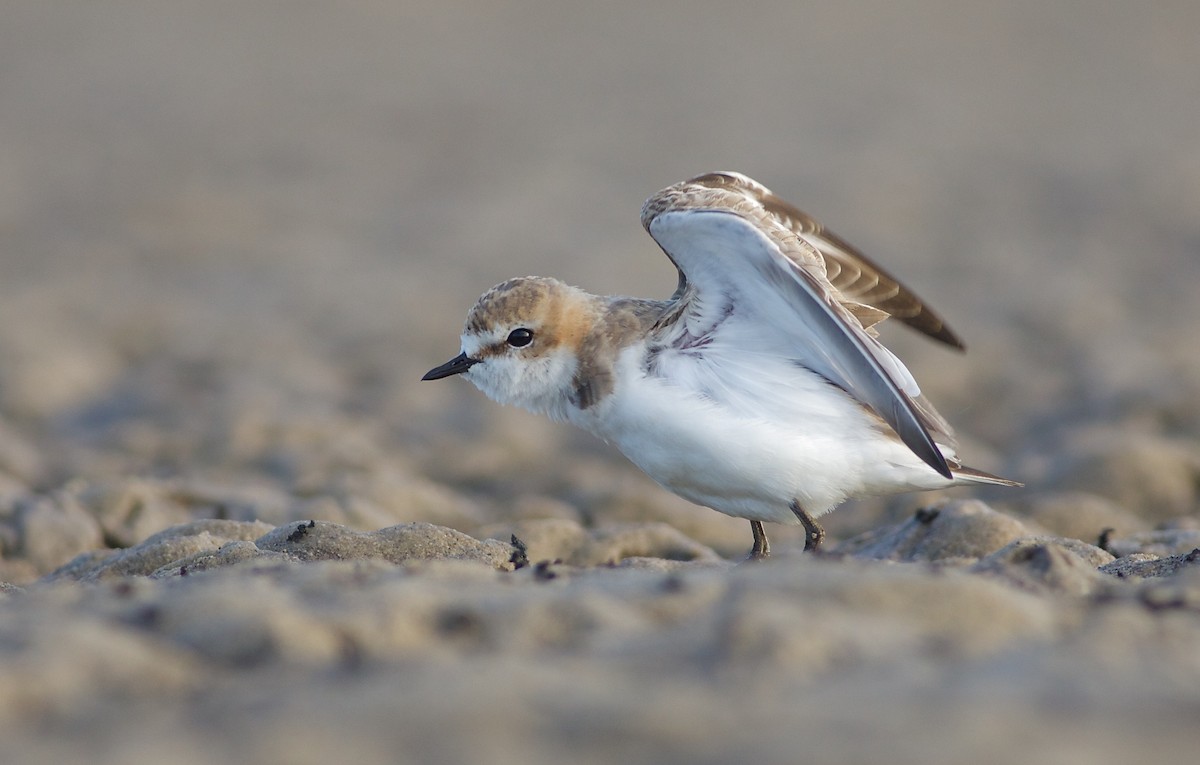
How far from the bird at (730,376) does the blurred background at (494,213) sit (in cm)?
156

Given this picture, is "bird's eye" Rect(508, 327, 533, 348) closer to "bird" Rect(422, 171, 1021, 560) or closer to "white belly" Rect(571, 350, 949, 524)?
"bird" Rect(422, 171, 1021, 560)

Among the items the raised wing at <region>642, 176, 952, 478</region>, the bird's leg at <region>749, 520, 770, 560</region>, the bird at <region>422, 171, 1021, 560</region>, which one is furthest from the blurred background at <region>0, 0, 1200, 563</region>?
the raised wing at <region>642, 176, 952, 478</region>

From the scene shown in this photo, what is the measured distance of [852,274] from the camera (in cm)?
628

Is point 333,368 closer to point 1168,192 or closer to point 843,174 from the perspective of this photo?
point 843,174

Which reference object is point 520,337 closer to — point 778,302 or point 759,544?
point 778,302

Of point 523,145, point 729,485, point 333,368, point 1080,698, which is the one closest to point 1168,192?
point 523,145

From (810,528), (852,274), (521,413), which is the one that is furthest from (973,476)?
(521,413)

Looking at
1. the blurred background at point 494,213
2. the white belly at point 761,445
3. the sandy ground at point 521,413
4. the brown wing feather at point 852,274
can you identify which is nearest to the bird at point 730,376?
the white belly at point 761,445

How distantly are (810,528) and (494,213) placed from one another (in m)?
9.50

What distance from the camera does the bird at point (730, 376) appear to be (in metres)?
4.97

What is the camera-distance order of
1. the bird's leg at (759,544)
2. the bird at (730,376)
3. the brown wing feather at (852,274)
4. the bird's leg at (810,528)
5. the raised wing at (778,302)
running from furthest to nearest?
the brown wing feather at (852,274) < the bird's leg at (759,544) < the bird's leg at (810,528) < the bird at (730,376) < the raised wing at (778,302)

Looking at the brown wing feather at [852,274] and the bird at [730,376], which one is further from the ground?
the brown wing feather at [852,274]

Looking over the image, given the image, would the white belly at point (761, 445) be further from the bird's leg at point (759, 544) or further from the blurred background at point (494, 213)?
the blurred background at point (494, 213)

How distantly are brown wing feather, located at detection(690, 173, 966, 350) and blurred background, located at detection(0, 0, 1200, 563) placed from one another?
58.0 inches
